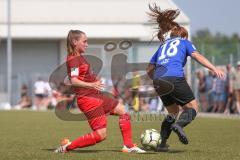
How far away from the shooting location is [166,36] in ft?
36.1

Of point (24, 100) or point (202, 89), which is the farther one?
point (24, 100)

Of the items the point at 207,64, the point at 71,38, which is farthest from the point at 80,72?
the point at 207,64

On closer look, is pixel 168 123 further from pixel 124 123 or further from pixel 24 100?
pixel 24 100

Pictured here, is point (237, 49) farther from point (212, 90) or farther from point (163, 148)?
point (163, 148)

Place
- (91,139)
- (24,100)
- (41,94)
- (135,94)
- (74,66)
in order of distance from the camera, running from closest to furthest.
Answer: (74,66)
(91,139)
(135,94)
(41,94)
(24,100)

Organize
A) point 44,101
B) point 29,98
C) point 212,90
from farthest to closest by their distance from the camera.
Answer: point 29,98 < point 44,101 < point 212,90

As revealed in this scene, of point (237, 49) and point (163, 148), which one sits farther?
point (237, 49)

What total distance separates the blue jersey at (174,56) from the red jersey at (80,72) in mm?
1053

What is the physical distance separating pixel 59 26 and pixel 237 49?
2179cm

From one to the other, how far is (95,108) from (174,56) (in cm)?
139

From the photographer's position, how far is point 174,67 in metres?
10.6

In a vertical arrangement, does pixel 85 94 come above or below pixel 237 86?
below

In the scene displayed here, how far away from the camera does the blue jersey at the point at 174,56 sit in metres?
10.6

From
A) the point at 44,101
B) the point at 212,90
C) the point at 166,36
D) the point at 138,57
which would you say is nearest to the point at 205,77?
the point at 212,90
